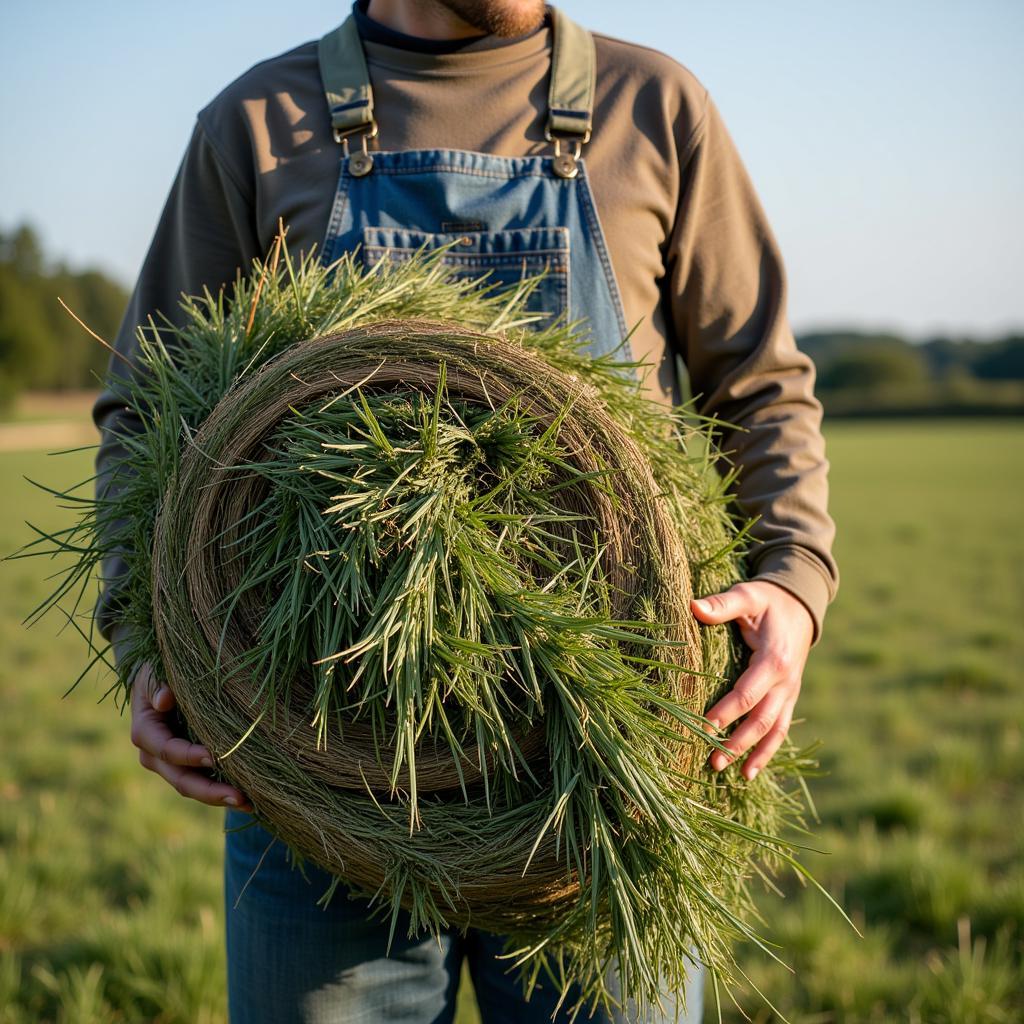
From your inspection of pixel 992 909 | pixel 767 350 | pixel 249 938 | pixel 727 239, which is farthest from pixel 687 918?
pixel 992 909

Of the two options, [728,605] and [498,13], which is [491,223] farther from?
[728,605]

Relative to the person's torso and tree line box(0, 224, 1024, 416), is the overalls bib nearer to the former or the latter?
the person's torso

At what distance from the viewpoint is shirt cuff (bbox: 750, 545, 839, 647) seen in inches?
70.3

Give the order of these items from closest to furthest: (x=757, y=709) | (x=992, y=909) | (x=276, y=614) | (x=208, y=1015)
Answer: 1. (x=276, y=614)
2. (x=757, y=709)
3. (x=208, y=1015)
4. (x=992, y=909)

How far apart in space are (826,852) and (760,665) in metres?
0.59

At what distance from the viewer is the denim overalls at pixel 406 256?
1.84 metres

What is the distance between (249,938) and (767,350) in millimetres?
1621

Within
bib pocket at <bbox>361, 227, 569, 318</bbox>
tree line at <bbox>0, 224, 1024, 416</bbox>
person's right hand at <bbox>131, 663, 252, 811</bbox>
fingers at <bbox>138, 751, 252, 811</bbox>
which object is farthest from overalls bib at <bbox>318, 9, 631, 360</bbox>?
tree line at <bbox>0, 224, 1024, 416</bbox>

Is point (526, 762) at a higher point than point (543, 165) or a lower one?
lower

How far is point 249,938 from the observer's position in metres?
1.87

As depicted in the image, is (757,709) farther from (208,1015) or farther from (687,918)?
(208,1015)

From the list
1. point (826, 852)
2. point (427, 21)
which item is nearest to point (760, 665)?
point (826, 852)

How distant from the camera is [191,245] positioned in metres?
2.10

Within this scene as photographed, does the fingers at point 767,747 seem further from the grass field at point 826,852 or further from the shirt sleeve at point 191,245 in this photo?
the shirt sleeve at point 191,245
